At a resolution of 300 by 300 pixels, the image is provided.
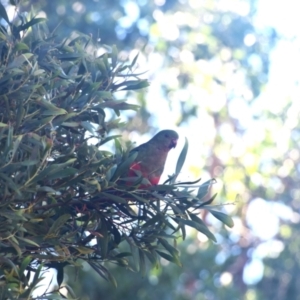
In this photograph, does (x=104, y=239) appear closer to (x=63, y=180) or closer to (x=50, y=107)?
(x=63, y=180)

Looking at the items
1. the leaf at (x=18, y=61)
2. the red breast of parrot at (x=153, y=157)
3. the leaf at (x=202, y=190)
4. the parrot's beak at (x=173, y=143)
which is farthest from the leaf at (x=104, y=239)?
the parrot's beak at (x=173, y=143)

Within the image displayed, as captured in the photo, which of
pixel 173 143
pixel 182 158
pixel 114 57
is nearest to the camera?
pixel 182 158

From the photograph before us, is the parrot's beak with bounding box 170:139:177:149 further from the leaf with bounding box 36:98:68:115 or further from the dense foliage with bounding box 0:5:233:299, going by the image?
the leaf with bounding box 36:98:68:115

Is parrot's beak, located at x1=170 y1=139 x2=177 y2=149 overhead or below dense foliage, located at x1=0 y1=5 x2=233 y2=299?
below

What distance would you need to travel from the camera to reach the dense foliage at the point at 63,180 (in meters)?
2.47

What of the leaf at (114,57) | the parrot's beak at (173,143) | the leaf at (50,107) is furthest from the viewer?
the parrot's beak at (173,143)

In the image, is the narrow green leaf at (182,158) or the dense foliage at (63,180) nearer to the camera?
the dense foliage at (63,180)

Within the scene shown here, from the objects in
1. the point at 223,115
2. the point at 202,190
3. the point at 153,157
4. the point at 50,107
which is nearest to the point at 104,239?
the point at 202,190

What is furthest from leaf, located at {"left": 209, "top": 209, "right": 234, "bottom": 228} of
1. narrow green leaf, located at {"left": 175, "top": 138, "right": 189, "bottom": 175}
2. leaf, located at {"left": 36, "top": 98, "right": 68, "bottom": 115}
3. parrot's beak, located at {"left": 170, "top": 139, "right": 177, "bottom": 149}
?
parrot's beak, located at {"left": 170, "top": 139, "right": 177, "bottom": 149}

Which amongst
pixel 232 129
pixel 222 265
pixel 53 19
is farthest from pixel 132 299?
pixel 232 129

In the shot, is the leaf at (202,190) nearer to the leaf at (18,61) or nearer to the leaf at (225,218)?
the leaf at (225,218)

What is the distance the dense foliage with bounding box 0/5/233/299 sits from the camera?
8.11 feet

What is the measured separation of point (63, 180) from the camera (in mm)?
2613

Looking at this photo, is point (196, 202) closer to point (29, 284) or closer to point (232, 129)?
A: point (29, 284)
